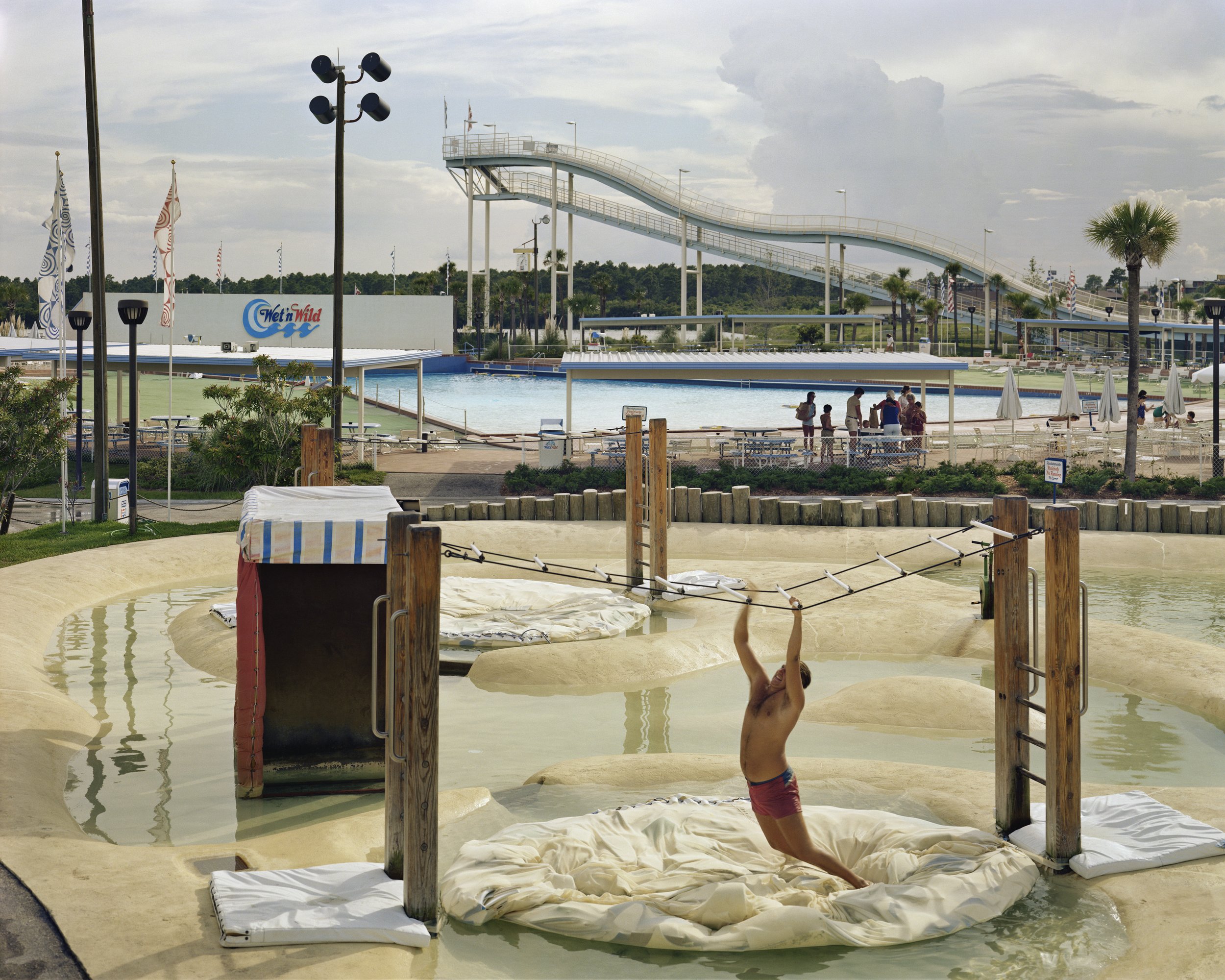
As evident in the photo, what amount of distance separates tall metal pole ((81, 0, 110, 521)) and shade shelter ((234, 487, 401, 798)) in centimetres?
A: 1135

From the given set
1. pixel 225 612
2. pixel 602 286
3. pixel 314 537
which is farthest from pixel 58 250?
pixel 602 286

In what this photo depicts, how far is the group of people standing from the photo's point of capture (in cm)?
2392

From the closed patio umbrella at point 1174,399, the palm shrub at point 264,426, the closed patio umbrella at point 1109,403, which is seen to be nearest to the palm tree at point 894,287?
the closed patio umbrella at point 1174,399

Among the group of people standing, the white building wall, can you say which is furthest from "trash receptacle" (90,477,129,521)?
the white building wall

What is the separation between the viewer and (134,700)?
36.1ft

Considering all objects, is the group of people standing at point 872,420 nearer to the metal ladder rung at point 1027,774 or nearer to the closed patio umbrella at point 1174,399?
the closed patio umbrella at point 1174,399

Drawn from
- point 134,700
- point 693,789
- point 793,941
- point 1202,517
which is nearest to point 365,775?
point 693,789

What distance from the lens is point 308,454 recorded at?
12.5m

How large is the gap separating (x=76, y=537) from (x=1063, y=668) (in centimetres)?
1519

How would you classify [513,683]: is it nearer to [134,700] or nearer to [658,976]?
[134,700]

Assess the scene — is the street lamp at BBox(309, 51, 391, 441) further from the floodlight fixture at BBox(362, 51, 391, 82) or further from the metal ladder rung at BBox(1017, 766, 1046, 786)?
the metal ladder rung at BBox(1017, 766, 1046, 786)

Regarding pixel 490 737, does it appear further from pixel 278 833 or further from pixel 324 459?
pixel 324 459

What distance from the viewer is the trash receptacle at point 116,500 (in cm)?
1927

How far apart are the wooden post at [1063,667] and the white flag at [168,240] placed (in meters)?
16.4
